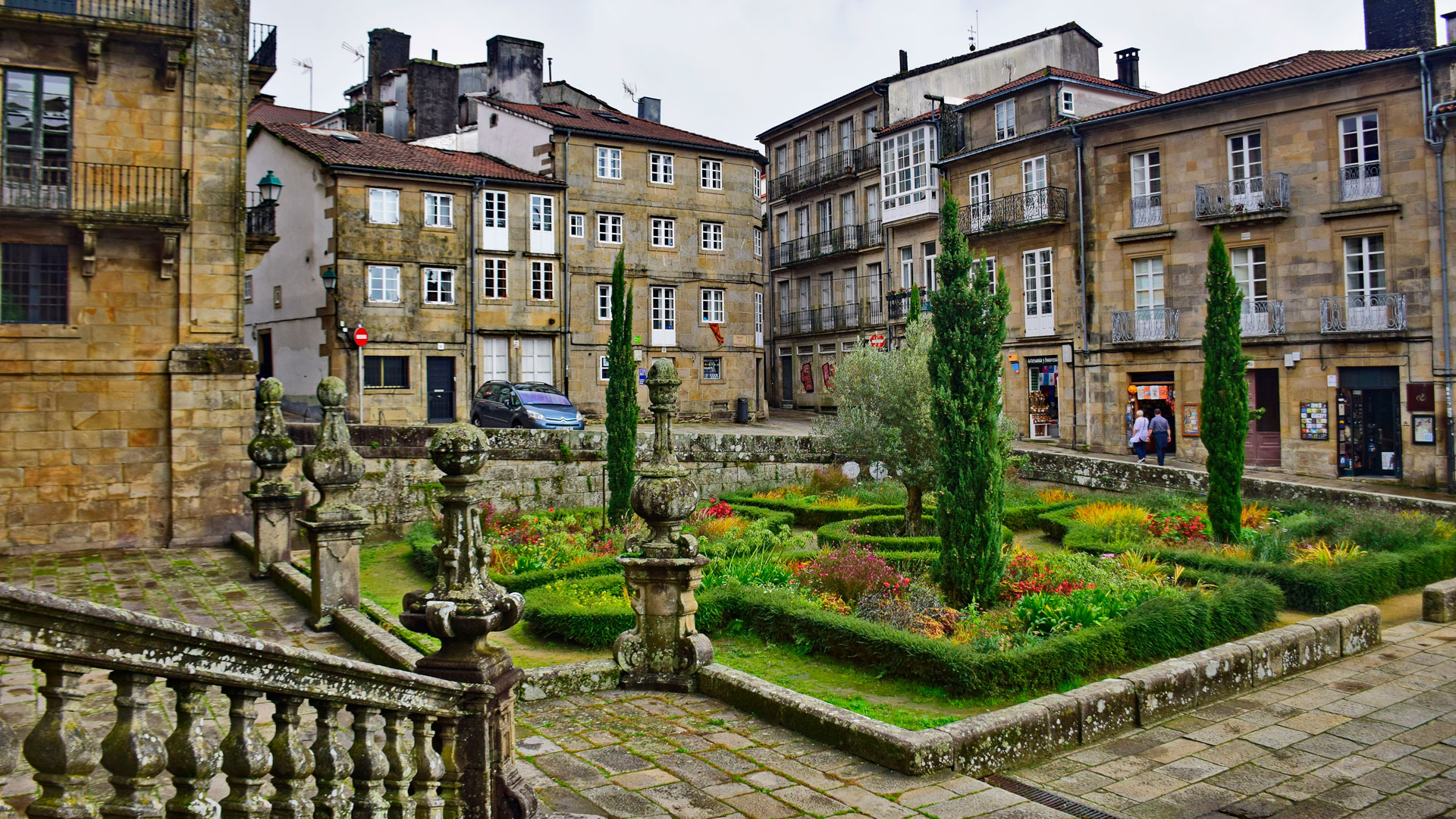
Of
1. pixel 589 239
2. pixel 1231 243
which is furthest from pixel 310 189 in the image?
pixel 1231 243

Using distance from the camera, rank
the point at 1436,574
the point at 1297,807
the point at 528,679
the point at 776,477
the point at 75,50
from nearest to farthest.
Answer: the point at 1297,807, the point at 528,679, the point at 1436,574, the point at 75,50, the point at 776,477

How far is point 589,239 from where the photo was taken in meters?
36.0

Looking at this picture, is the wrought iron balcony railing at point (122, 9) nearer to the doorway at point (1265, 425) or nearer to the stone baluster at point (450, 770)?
the stone baluster at point (450, 770)

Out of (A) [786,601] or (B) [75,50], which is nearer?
(A) [786,601]

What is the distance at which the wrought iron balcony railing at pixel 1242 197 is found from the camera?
26.9 m

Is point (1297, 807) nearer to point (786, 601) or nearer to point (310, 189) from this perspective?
point (786, 601)

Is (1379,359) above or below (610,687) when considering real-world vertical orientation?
above

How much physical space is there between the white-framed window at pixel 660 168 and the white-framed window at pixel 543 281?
5.28 m

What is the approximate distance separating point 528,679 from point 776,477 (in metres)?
16.1

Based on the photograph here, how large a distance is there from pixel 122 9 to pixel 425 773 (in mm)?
16745

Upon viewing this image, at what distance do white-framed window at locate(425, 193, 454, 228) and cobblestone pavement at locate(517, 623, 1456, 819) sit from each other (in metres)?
27.1

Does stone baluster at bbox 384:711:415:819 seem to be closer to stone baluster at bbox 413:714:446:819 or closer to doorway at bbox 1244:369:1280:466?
stone baluster at bbox 413:714:446:819

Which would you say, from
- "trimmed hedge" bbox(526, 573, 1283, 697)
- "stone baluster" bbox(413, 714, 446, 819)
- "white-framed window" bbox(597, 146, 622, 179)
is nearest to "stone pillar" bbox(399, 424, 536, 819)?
"stone baluster" bbox(413, 714, 446, 819)

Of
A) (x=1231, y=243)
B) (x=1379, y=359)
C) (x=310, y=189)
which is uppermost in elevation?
(x=310, y=189)
